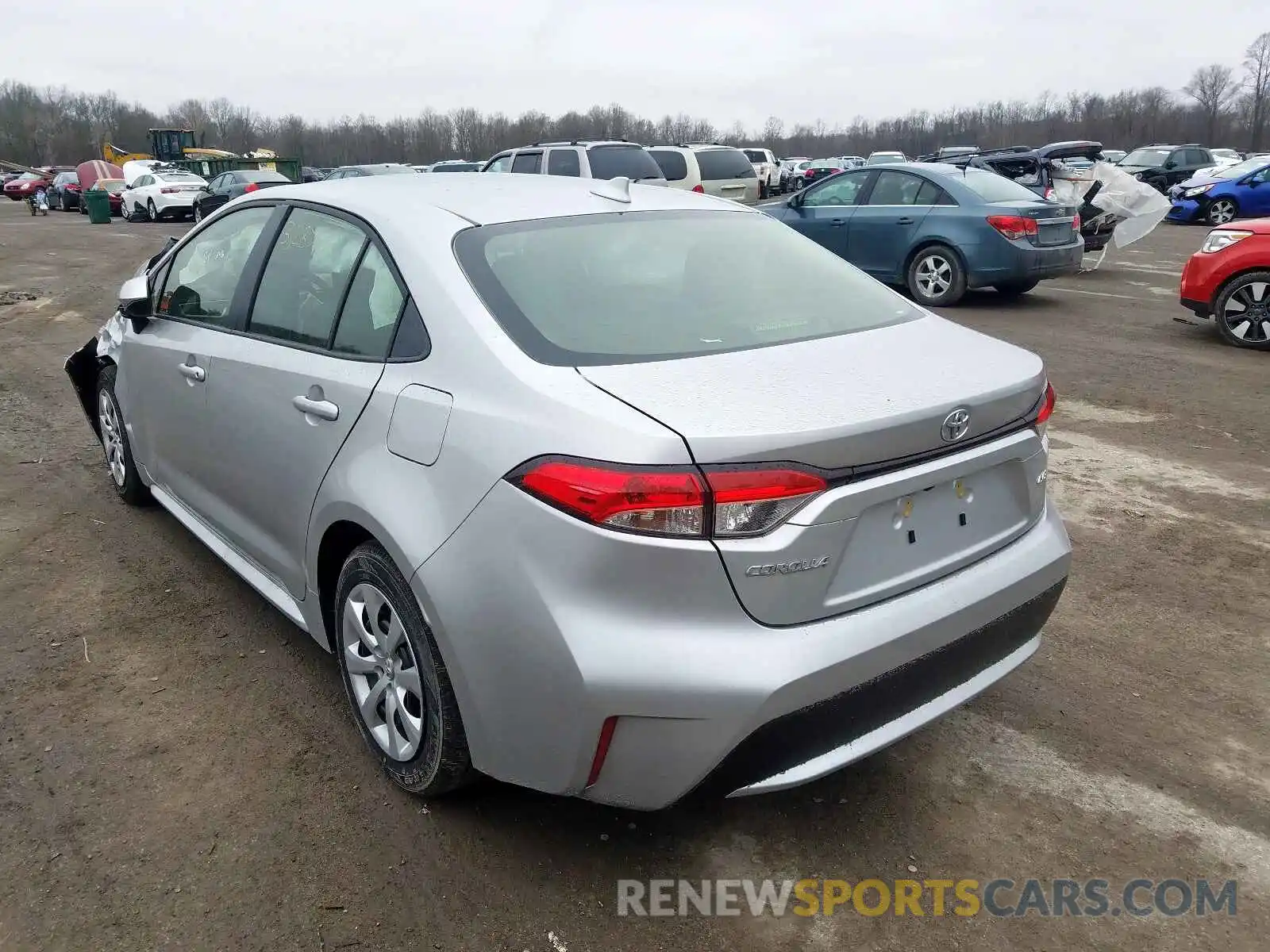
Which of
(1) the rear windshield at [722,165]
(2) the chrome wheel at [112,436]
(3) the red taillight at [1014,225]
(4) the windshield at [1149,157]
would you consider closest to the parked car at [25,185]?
(1) the rear windshield at [722,165]

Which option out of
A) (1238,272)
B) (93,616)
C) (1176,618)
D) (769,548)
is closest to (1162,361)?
(1238,272)

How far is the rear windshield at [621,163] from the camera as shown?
1428 centimetres

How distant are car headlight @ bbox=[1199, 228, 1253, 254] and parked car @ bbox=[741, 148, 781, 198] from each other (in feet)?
79.7

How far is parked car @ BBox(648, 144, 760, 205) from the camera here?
16.6m

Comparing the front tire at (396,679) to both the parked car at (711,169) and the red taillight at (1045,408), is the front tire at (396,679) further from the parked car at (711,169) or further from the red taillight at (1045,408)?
the parked car at (711,169)

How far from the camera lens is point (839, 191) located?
11656mm

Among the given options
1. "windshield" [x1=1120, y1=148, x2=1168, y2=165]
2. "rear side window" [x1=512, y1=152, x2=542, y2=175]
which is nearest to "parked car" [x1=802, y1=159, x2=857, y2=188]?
"windshield" [x1=1120, y1=148, x2=1168, y2=165]

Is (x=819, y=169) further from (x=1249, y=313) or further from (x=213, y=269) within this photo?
(x=213, y=269)

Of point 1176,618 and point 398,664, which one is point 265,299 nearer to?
point 398,664

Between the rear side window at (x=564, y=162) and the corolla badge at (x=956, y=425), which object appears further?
the rear side window at (x=564, y=162)

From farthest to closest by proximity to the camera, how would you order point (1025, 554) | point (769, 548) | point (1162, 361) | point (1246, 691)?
point (1162, 361) → point (1246, 691) → point (1025, 554) → point (769, 548)

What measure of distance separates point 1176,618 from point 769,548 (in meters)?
2.59

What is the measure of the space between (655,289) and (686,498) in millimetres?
986

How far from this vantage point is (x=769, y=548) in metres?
1.95
